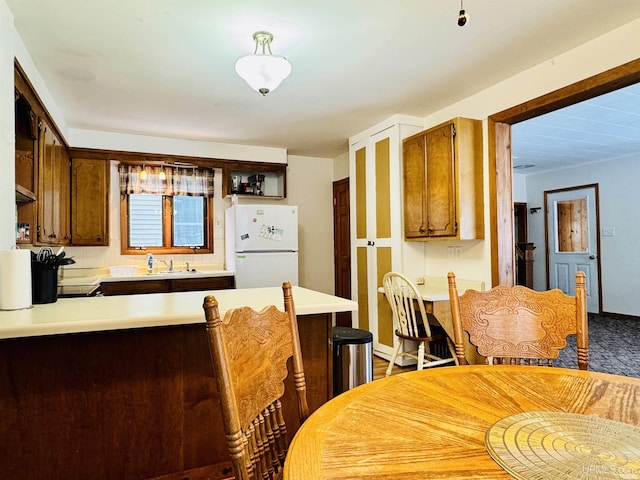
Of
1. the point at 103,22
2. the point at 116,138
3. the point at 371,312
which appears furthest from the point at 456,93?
the point at 116,138

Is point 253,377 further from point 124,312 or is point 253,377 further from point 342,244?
point 342,244

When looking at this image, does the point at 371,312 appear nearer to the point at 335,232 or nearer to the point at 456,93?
the point at 335,232

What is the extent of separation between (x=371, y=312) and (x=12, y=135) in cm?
324

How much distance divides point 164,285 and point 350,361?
8.13ft

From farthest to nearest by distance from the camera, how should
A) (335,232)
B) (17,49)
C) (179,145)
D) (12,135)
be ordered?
(335,232) → (179,145) → (17,49) → (12,135)

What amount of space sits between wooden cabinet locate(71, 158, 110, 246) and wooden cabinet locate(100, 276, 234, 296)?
2.08 feet

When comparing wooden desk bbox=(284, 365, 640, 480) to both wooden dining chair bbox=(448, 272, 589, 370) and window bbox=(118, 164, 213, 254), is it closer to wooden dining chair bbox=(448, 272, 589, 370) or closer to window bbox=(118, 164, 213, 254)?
wooden dining chair bbox=(448, 272, 589, 370)

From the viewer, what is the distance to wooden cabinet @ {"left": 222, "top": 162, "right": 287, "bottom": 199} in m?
4.70

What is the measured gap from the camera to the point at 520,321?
1475 millimetres

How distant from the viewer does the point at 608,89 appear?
2406 millimetres

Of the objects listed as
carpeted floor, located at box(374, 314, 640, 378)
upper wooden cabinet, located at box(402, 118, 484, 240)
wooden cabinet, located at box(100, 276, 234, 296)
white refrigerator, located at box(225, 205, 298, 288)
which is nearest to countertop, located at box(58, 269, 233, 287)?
wooden cabinet, located at box(100, 276, 234, 296)

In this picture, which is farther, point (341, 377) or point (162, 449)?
point (341, 377)

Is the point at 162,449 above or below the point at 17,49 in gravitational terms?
below

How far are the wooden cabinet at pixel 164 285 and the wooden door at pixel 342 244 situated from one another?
1580 millimetres
